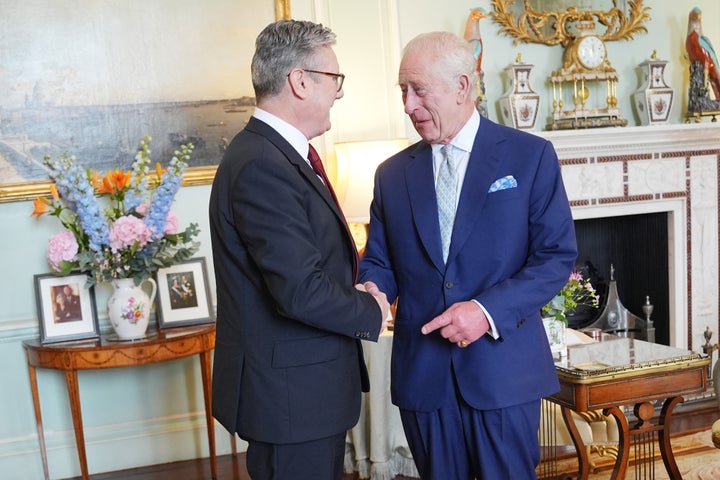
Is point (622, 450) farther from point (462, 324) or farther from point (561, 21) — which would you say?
point (561, 21)

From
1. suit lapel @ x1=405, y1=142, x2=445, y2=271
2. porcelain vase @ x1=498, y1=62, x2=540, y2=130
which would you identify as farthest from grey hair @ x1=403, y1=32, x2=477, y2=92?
porcelain vase @ x1=498, y1=62, x2=540, y2=130

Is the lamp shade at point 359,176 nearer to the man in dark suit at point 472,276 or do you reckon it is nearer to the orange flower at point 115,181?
the orange flower at point 115,181

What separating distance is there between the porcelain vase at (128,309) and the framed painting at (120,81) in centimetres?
73

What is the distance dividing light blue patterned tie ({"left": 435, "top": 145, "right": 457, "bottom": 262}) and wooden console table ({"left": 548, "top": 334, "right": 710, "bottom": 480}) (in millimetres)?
1007

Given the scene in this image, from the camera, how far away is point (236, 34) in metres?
4.40

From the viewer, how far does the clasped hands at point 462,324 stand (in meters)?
2.00

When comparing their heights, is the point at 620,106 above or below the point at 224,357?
above

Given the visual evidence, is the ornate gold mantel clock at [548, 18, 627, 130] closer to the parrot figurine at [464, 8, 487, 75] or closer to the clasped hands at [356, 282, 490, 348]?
the parrot figurine at [464, 8, 487, 75]

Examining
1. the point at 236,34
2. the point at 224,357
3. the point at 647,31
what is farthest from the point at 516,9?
the point at 224,357

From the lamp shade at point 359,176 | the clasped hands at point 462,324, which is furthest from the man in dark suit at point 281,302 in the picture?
the lamp shade at point 359,176

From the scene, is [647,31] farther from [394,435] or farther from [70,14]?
[70,14]

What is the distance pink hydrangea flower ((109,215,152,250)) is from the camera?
3.74 meters

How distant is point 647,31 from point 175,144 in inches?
120

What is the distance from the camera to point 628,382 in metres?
2.92
